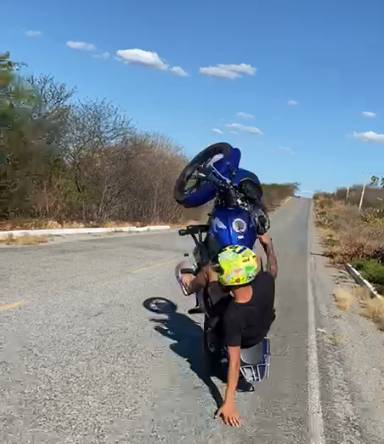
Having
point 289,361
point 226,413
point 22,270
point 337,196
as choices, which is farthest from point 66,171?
point 337,196

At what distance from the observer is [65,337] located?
22.3 feet

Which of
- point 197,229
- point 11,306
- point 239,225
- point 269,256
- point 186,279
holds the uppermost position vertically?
point 239,225

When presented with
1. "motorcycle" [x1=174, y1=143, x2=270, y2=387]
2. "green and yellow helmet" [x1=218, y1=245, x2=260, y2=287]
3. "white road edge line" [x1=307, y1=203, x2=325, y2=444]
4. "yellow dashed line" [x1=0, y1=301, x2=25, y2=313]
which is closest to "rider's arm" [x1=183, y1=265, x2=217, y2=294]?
"motorcycle" [x1=174, y1=143, x2=270, y2=387]

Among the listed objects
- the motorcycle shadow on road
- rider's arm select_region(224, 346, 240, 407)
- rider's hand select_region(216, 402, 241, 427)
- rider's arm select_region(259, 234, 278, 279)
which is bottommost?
the motorcycle shadow on road

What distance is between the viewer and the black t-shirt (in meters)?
5.02

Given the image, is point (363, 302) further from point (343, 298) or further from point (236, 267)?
point (236, 267)

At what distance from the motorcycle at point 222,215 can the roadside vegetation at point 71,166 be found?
14.9 m

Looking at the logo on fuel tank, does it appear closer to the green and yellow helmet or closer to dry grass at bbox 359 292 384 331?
the green and yellow helmet

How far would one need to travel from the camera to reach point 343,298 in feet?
42.3

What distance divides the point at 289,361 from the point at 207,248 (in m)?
1.81

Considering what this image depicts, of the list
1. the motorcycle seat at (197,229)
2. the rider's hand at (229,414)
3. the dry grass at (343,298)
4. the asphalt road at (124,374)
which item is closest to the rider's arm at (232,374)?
the rider's hand at (229,414)

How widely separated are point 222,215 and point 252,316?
54.0 inches

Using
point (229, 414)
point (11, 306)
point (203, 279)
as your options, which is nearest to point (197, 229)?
point (203, 279)

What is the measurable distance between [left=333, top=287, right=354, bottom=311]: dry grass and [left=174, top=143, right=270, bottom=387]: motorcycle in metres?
6.01
